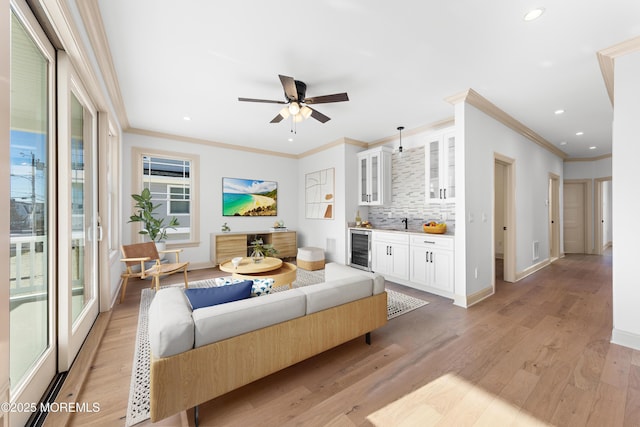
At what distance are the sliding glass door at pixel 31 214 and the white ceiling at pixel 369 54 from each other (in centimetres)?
68

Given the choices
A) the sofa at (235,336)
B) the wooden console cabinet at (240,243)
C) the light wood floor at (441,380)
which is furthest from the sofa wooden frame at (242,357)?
the wooden console cabinet at (240,243)

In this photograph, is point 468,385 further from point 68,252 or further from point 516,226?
point 516,226

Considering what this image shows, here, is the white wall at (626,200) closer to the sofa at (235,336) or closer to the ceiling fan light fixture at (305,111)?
the sofa at (235,336)

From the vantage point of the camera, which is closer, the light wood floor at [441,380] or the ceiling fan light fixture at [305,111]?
the light wood floor at [441,380]

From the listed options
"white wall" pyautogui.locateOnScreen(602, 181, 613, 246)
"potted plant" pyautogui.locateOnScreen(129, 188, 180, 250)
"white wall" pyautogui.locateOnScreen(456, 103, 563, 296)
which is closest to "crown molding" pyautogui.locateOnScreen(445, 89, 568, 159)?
"white wall" pyautogui.locateOnScreen(456, 103, 563, 296)

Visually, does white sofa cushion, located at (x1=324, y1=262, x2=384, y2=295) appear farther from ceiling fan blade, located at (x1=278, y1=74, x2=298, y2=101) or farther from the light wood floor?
ceiling fan blade, located at (x1=278, y1=74, x2=298, y2=101)

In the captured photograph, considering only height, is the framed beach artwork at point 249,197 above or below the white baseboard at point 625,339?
above

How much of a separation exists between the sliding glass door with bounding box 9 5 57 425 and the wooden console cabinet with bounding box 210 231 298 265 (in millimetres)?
3480

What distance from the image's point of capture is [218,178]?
5.65m

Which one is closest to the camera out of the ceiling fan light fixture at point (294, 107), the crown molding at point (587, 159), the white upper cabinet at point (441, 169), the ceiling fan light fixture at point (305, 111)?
the ceiling fan light fixture at point (294, 107)

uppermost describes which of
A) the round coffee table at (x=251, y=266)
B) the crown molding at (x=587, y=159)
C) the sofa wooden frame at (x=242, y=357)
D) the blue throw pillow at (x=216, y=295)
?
the crown molding at (x=587, y=159)

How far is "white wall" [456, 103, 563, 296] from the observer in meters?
3.32

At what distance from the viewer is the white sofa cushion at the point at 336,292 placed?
1910mm

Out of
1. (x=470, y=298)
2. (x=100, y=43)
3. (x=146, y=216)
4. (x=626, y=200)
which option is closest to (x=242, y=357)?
(x=100, y=43)
